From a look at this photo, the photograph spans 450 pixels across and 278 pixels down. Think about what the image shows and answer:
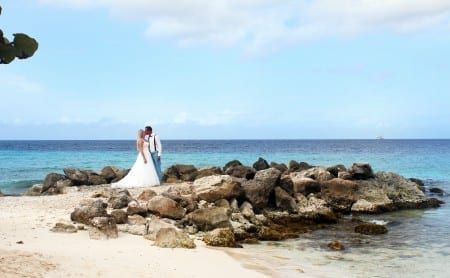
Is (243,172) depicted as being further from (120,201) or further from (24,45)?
(24,45)

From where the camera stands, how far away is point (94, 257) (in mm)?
9219

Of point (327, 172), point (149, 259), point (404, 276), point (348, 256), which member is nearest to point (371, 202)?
point (327, 172)

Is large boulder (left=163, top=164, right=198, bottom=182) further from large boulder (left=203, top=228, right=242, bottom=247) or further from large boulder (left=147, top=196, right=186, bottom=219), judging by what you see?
large boulder (left=203, top=228, right=242, bottom=247)

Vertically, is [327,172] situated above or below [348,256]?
above

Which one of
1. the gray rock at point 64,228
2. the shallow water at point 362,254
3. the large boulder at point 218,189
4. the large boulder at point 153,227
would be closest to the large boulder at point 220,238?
the shallow water at point 362,254

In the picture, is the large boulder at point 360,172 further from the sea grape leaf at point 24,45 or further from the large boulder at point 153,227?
the sea grape leaf at point 24,45

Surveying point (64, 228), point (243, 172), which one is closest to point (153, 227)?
point (64, 228)

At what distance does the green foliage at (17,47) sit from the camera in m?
7.49

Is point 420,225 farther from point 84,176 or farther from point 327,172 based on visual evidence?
point 84,176

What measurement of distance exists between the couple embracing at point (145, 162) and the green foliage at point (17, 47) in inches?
485

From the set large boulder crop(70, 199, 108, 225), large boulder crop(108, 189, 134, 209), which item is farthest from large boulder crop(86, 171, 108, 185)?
large boulder crop(70, 199, 108, 225)

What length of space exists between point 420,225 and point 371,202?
376 centimetres

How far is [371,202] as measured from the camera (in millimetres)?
21156

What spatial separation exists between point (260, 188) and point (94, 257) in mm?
9059
